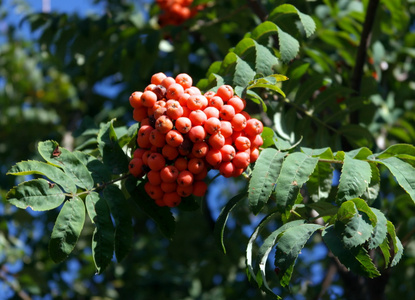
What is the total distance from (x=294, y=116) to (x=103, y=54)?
1639 mm

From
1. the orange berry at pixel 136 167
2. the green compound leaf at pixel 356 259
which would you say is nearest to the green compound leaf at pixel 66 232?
the orange berry at pixel 136 167

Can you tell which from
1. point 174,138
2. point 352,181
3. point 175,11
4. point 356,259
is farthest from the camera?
point 175,11

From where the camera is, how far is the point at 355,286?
3338mm

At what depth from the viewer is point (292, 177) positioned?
78.5 inches

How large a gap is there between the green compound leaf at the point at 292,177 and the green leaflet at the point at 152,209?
1.85 feet

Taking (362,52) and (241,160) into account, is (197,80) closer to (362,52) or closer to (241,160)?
(362,52)

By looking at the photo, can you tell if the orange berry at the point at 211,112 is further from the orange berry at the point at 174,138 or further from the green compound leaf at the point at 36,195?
the green compound leaf at the point at 36,195

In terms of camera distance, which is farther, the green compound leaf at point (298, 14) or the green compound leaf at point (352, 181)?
the green compound leaf at point (298, 14)

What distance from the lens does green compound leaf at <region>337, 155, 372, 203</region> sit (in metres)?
1.94

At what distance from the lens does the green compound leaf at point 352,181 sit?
1.94m

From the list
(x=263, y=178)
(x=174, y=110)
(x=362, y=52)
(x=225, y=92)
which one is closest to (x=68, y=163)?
(x=174, y=110)

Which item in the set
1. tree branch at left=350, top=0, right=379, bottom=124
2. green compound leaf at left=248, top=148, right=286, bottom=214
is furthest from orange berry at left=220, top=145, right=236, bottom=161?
tree branch at left=350, top=0, right=379, bottom=124

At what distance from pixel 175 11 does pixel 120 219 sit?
7.21 ft

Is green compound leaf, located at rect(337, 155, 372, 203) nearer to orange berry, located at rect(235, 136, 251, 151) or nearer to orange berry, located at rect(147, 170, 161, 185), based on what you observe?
orange berry, located at rect(235, 136, 251, 151)
